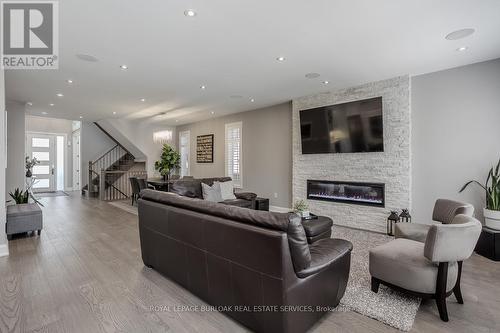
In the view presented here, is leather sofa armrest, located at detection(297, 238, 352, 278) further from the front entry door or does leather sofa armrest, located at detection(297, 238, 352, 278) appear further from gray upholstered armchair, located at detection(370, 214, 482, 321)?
the front entry door

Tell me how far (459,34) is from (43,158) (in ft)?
45.4

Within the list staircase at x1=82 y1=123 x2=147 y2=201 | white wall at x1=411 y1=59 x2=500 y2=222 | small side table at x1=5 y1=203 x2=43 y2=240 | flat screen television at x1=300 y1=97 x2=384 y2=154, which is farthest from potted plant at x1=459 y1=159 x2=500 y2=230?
staircase at x1=82 y1=123 x2=147 y2=201

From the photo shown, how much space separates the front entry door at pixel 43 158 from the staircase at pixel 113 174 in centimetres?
180

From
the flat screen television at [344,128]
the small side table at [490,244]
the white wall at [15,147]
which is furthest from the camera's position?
the white wall at [15,147]

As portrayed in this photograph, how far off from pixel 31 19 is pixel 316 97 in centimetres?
512

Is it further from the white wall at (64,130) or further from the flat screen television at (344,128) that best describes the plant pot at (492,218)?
the white wall at (64,130)

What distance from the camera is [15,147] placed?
6645 millimetres

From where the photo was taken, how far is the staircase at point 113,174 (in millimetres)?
9406

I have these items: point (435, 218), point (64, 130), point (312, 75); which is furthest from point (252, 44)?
point (64, 130)

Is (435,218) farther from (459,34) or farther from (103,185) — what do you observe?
(103,185)

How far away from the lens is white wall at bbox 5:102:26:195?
21.5ft

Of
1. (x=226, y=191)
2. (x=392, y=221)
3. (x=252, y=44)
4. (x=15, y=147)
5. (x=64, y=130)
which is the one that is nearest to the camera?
(x=252, y=44)

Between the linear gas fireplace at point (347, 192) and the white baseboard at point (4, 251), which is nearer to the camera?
the white baseboard at point (4, 251)

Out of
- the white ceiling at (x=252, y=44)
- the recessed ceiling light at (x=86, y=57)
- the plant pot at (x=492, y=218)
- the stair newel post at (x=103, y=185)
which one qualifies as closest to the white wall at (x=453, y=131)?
the white ceiling at (x=252, y=44)
